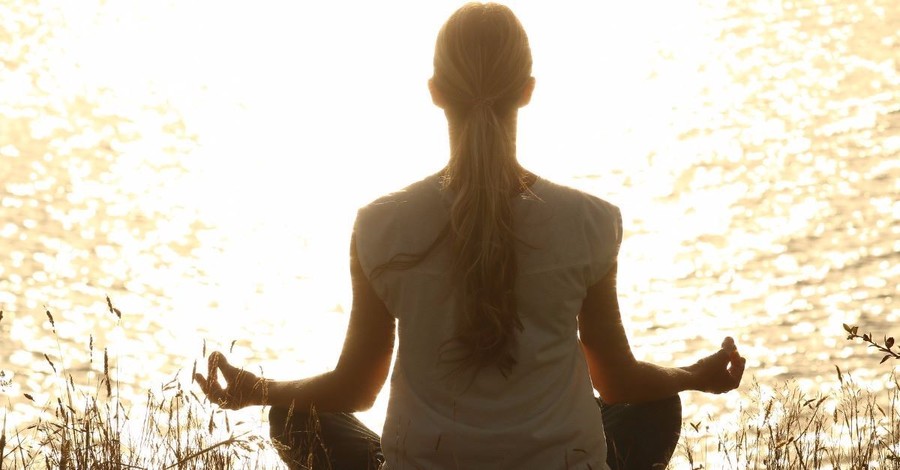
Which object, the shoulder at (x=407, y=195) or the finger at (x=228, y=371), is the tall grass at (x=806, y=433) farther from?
the finger at (x=228, y=371)

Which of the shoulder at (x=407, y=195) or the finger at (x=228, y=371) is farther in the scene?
the finger at (x=228, y=371)

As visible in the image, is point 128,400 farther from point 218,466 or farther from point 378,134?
point 378,134

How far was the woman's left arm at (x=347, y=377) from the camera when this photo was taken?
11.3 feet

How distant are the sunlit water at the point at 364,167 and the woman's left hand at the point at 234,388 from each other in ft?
3.36

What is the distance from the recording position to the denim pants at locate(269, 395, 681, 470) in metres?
3.66

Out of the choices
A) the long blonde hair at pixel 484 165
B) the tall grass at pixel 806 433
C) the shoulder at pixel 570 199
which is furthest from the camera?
the tall grass at pixel 806 433

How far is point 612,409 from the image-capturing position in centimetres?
373

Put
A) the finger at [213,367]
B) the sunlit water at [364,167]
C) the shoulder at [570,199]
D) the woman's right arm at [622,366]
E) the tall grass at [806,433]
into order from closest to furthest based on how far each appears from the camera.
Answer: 1. the shoulder at [570,199]
2. the woman's right arm at [622,366]
3. the finger at [213,367]
4. the tall grass at [806,433]
5. the sunlit water at [364,167]

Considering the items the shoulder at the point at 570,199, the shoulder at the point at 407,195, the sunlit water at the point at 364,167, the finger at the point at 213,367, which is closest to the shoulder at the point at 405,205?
the shoulder at the point at 407,195

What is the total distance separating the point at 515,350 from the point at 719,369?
2.22ft

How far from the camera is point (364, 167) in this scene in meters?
25.1

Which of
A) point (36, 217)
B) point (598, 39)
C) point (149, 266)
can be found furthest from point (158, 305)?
point (598, 39)

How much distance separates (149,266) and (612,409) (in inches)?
573

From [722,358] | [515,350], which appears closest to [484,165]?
[515,350]
